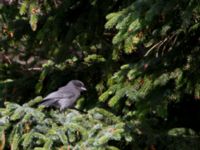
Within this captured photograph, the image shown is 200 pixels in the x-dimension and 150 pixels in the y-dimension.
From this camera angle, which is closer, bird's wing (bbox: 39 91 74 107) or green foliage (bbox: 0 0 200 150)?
green foliage (bbox: 0 0 200 150)

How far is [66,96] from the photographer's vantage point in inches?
252

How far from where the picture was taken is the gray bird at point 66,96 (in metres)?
6.13

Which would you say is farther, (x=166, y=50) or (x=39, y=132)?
(x=166, y=50)

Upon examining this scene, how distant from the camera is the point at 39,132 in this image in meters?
4.82

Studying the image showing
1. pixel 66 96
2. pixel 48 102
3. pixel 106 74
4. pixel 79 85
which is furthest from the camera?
pixel 66 96

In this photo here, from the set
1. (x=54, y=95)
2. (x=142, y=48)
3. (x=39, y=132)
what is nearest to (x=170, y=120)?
(x=142, y=48)

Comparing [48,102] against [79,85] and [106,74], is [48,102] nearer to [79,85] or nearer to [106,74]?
[79,85]

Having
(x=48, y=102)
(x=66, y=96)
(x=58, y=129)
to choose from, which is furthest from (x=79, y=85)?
(x=58, y=129)

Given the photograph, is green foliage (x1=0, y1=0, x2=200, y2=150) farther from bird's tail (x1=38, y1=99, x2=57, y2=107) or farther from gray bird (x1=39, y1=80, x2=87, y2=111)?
bird's tail (x1=38, y1=99, x2=57, y2=107)

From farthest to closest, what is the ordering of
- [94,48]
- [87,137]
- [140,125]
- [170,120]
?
[94,48], [170,120], [140,125], [87,137]

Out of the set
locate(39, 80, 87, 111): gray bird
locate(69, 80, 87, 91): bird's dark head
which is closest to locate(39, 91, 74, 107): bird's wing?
locate(39, 80, 87, 111): gray bird

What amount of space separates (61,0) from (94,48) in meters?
0.70

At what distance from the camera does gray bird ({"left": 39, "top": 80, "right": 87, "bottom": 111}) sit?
6134 mm

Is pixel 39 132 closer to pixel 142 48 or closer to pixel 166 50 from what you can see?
pixel 166 50
